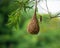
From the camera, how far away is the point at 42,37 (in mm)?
5727

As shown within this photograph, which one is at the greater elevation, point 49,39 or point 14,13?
point 14,13

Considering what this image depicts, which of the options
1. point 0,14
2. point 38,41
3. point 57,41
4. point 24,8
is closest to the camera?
point 24,8

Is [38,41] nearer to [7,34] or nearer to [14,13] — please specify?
[7,34]

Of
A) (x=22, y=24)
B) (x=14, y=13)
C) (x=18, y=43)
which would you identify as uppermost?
(x=14, y=13)

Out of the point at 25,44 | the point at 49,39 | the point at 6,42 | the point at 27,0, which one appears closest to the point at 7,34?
the point at 6,42

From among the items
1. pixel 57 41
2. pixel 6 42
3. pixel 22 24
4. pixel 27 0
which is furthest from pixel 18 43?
pixel 27 0

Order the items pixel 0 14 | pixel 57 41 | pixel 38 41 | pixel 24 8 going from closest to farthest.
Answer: pixel 24 8 < pixel 57 41 < pixel 38 41 < pixel 0 14

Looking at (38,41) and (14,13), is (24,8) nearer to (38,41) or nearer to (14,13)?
(14,13)

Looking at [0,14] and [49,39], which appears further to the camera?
[0,14]

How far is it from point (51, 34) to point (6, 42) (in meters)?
1.26

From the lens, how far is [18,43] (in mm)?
6418

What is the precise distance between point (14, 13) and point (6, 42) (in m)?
5.07

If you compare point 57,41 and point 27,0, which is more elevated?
point 27,0

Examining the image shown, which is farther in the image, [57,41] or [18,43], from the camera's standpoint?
[18,43]
